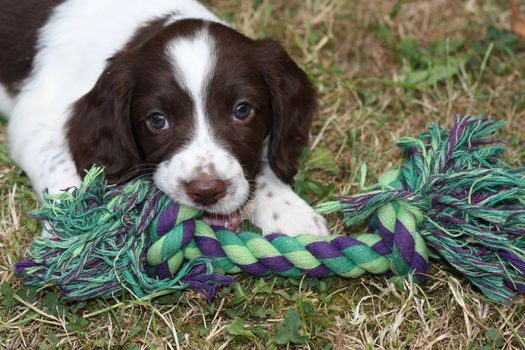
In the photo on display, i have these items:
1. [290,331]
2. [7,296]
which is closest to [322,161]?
[290,331]

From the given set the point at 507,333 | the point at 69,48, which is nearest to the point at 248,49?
the point at 69,48

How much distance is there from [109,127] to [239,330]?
Answer: 4.00 ft

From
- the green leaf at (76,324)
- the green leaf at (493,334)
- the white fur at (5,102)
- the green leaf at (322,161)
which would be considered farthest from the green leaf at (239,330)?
the white fur at (5,102)

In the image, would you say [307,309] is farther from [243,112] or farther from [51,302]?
[51,302]

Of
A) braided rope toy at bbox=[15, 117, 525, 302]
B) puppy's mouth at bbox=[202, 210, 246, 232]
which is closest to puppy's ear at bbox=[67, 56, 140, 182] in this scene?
braided rope toy at bbox=[15, 117, 525, 302]

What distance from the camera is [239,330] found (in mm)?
3375

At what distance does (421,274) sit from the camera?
3.59m

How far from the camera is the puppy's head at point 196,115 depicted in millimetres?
3564

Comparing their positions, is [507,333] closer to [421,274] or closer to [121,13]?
[421,274]

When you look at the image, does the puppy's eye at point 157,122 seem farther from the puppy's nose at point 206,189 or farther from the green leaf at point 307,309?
the green leaf at point 307,309

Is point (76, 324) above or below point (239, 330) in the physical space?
below

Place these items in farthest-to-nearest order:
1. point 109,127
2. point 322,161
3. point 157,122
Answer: point 322,161 < point 109,127 < point 157,122

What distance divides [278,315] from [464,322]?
2.74ft

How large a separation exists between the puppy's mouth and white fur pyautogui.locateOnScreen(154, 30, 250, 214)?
9cm
